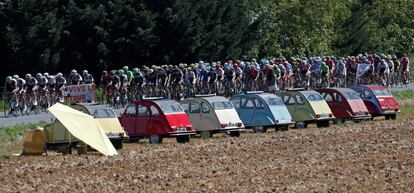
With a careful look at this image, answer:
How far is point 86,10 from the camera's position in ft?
236

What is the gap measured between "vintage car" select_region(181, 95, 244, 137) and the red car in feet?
5.52

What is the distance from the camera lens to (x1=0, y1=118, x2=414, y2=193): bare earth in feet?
84.1

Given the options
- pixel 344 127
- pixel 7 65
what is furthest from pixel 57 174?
Answer: pixel 7 65

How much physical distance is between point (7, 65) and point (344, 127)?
3012 centimetres

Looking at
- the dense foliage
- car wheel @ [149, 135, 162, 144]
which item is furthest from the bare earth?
the dense foliage

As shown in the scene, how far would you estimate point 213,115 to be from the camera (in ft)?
144

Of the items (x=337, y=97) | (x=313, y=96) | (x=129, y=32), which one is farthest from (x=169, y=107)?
(x=129, y=32)

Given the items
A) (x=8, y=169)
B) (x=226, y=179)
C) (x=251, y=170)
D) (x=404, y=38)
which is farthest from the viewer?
(x=404, y=38)

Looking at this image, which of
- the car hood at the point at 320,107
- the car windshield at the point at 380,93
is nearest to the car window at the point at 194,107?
the car hood at the point at 320,107

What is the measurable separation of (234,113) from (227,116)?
0.61 meters

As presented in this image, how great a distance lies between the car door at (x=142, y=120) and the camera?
4219 centimetres

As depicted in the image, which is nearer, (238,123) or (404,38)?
(238,123)

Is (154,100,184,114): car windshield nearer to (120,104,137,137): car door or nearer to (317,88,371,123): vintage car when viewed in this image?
(120,104,137,137): car door

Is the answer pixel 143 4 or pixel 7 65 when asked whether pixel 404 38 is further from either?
pixel 7 65
